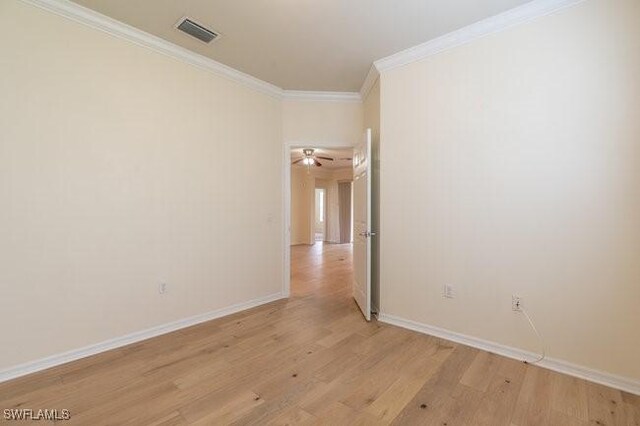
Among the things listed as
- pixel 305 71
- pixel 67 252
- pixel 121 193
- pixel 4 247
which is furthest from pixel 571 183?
pixel 4 247

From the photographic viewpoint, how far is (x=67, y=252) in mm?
2336

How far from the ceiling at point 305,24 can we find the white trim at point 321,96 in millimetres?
671

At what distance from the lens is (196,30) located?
263cm

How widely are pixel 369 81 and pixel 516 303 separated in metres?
2.74

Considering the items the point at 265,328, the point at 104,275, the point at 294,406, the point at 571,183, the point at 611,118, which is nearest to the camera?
the point at 294,406

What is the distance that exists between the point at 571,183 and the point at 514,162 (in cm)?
40

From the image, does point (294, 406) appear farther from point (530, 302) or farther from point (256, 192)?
point (256, 192)

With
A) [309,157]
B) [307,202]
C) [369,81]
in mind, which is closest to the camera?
[369,81]

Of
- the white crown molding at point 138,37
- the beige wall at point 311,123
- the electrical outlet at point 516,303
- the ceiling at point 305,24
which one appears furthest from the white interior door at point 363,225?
the white crown molding at point 138,37

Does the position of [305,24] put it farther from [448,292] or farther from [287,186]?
[448,292]

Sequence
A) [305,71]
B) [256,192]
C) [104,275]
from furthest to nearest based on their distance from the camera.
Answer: [256,192] < [305,71] < [104,275]

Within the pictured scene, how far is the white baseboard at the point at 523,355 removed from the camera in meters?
2.02

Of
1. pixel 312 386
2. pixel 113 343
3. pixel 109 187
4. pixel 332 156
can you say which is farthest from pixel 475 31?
pixel 332 156

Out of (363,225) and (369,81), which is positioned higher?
(369,81)
